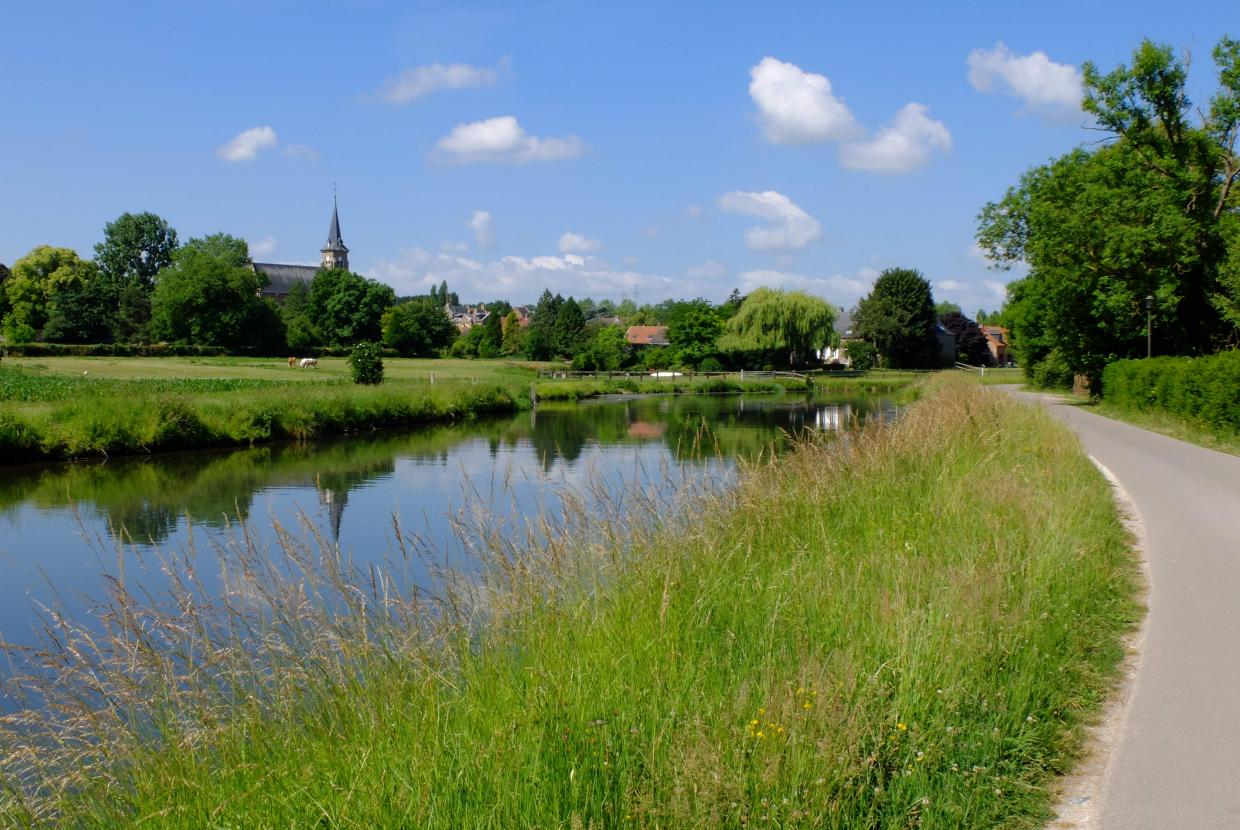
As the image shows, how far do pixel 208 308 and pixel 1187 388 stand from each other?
73392mm

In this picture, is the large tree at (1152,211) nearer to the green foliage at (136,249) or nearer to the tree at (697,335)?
the tree at (697,335)

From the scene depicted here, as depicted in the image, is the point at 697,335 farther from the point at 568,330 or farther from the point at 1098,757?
the point at 1098,757

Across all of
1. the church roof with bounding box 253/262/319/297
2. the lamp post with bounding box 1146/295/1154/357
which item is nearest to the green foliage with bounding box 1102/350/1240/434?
the lamp post with bounding box 1146/295/1154/357

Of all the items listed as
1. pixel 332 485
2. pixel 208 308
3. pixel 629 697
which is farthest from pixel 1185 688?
pixel 208 308

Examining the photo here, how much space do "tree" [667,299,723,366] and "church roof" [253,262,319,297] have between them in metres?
75.4

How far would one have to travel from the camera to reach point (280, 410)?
108 ft

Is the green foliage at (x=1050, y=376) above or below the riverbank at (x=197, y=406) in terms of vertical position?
above

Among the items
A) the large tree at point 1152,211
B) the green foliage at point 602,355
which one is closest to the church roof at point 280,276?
the green foliage at point 602,355

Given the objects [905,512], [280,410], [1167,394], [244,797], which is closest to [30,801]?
[244,797]

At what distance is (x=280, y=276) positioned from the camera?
144125mm

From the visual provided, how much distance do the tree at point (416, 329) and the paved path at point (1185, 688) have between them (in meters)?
87.3

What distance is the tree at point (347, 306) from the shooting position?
307ft

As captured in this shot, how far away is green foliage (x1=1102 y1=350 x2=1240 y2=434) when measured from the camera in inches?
714

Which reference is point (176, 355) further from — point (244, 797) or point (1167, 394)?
point (244, 797)
